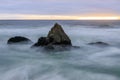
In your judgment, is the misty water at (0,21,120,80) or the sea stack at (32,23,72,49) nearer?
the misty water at (0,21,120,80)

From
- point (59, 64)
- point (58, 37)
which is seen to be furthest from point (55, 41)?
point (59, 64)

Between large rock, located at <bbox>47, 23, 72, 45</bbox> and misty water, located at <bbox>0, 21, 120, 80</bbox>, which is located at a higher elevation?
large rock, located at <bbox>47, 23, 72, 45</bbox>

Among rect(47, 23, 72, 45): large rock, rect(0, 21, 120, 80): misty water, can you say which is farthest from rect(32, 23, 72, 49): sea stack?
rect(0, 21, 120, 80): misty water

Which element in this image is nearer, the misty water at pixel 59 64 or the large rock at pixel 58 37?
the misty water at pixel 59 64

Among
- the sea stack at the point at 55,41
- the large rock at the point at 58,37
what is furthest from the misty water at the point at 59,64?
the large rock at the point at 58,37

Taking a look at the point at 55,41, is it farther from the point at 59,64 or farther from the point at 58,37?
Result: the point at 59,64

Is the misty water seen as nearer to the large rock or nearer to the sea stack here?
the sea stack

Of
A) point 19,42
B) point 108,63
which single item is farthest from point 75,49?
point 19,42

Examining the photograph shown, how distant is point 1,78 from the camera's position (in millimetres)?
14844

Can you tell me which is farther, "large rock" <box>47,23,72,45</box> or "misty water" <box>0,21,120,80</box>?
"large rock" <box>47,23,72,45</box>

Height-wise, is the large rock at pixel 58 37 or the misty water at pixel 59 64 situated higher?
the large rock at pixel 58 37

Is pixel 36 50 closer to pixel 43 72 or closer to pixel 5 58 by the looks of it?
pixel 5 58

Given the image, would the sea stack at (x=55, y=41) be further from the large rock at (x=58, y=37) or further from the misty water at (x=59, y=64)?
the misty water at (x=59, y=64)

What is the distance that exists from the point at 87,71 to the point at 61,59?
385 cm
